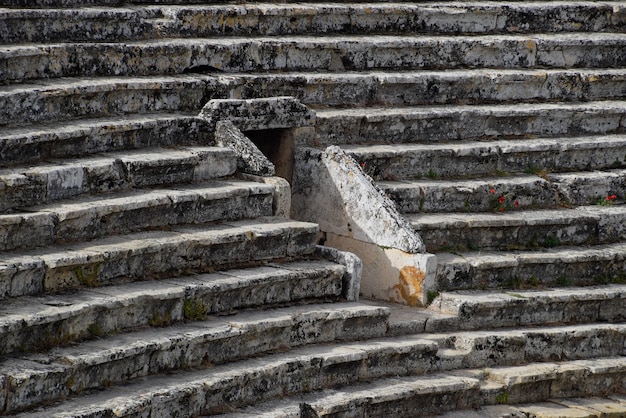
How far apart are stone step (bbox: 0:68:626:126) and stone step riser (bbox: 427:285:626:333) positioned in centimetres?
247

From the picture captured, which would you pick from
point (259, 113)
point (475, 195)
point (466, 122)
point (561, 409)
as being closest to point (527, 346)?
point (561, 409)

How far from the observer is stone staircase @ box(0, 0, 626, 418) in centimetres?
913

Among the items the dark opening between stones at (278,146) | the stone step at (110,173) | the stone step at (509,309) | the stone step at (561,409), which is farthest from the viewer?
the dark opening between stones at (278,146)

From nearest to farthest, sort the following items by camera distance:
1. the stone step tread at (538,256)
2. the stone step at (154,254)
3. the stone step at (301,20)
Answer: the stone step at (154,254), the stone step at (301,20), the stone step tread at (538,256)

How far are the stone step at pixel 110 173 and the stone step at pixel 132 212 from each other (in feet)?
0.35

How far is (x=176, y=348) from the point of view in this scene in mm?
9156

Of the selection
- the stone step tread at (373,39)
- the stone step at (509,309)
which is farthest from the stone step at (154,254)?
the stone step tread at (373,39)

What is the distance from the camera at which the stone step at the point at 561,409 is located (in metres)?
10.6

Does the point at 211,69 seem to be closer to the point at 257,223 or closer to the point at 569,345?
the point at 257,223

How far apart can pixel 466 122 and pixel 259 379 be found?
4694 millimetres

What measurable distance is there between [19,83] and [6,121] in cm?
55

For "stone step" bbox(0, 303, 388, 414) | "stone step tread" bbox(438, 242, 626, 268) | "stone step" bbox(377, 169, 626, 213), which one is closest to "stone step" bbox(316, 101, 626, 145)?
"stone step" bbox(377, 169, 626, 213)

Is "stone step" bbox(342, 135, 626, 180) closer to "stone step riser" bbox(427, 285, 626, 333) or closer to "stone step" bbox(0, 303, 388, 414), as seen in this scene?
"stone step riser" bbox(427, 285, 626, 333)

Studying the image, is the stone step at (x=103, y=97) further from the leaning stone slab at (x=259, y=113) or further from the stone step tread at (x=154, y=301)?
the stone step tread at (x=154, y=301)
